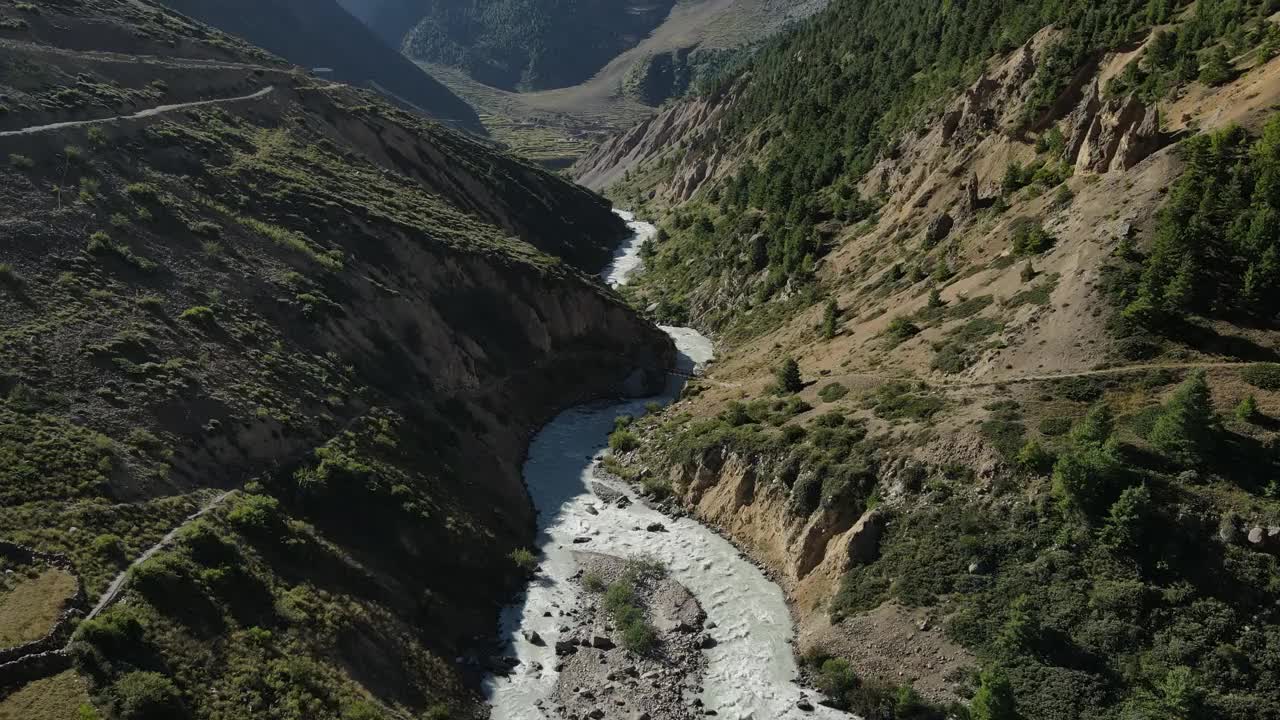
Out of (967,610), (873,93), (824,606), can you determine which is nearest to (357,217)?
(824,606)

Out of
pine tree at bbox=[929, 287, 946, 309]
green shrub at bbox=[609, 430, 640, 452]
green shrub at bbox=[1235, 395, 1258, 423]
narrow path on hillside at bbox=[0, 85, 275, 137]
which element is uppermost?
pine tree at bbox=[929, 287, 946, 309]

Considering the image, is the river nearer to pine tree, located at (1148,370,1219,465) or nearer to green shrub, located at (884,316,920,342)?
pine tree, located at (1148,370,1219,465)

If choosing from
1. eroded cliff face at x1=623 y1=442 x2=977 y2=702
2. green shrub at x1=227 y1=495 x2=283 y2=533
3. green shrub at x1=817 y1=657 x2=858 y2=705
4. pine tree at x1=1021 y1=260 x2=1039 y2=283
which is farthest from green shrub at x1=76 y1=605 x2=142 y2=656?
pine tree at x1=1021 y1=260 x2=1039 y2=283

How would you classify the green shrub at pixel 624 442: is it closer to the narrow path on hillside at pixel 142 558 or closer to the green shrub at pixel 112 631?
the narrow path on hillside at pixel 142 558

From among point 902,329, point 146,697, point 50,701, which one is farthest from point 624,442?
point 50,701

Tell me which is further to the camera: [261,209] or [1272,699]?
[261,209]

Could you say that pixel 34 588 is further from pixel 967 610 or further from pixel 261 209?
pixel 261 209

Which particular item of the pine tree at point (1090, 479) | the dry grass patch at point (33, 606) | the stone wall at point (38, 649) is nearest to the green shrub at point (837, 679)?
the pine tree at point (1090, 479)
